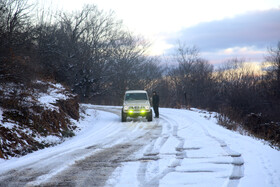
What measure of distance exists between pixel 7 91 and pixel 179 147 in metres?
6.95

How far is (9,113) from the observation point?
1064cm

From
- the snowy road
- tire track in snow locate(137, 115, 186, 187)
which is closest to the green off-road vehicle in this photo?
tire track in snow locate(137, 115, 186, 187)

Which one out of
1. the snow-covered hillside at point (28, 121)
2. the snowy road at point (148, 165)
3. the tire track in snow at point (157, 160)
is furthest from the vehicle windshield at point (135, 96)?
the snowy road at point (148, 165)

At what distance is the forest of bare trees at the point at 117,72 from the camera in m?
22.2

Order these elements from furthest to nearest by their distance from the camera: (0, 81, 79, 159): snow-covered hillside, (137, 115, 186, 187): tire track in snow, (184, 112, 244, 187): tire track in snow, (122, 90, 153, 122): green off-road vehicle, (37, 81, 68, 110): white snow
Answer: (122, 90, 153, 122): green off-road vehicle
(37, 81, 68, 110): white snow
(0, 81, 79, 159): snow-covered hillside
(137, 115, 186, 187): tire track in snow
(184, 112, 244, 187): tire track in snow

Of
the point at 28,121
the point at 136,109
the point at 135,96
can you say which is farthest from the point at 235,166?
the point at 135,96

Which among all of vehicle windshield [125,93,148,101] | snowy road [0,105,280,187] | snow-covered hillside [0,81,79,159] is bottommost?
snowy road [0,105,280,187]

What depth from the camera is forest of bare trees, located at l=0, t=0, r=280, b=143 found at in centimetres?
2222

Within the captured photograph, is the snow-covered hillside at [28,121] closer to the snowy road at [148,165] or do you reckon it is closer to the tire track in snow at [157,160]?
the snowy road at [148,165]

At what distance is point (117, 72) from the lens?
156 ft

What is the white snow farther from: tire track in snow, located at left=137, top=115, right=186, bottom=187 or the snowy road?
tire track in snow, located at left=137, top=115, right=186, bottom=187

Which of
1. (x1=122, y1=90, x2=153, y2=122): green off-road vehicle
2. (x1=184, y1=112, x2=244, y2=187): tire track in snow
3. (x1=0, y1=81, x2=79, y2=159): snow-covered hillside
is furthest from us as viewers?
(x1=122, y1=90, x2=153, y2=122): green off-road vehicle

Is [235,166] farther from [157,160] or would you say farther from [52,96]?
[52,96]

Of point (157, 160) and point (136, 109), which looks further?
point (136, 109)
